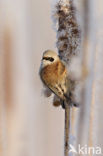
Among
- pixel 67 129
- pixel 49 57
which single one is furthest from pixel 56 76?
pixel 67 129

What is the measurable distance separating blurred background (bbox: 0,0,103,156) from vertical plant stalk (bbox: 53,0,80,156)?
0.7 inches

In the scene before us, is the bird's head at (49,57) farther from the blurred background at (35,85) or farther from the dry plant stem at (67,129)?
the dry plant stem at (67,129)

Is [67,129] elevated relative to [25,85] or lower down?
lower down

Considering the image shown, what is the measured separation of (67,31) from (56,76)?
119 mm

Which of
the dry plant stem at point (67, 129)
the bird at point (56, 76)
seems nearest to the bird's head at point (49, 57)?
the bird at point (56, 76)

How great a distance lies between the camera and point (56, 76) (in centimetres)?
63

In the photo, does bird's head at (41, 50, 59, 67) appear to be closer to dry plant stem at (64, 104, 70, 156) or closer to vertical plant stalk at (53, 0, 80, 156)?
vertical plant stalk at (53, 0, 80, 156)

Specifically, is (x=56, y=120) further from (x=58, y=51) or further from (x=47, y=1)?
(x=47, y=1)

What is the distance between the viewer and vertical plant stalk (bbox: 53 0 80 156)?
1.95ft

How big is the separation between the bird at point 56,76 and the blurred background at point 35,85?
0.02 metres

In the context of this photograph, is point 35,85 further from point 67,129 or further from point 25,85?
point 67,129

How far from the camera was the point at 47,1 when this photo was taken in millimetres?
606

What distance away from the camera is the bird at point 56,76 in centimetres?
62

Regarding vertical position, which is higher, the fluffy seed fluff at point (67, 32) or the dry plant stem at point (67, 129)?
the fluffy seed fluff at point (67, 32)
